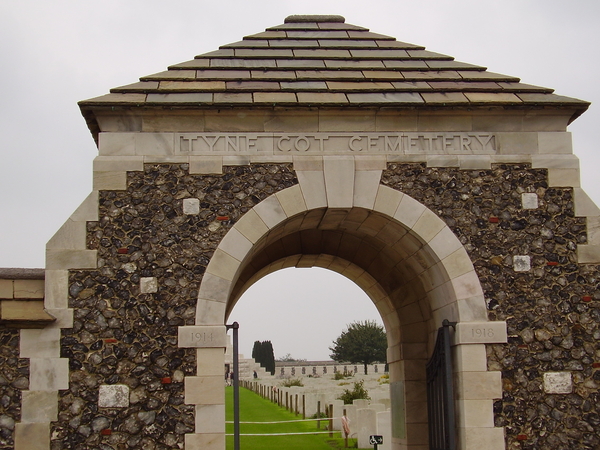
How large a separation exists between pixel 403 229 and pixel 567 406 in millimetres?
2727

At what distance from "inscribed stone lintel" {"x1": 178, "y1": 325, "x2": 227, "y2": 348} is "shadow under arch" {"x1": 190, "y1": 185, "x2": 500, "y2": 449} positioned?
0.09 metres

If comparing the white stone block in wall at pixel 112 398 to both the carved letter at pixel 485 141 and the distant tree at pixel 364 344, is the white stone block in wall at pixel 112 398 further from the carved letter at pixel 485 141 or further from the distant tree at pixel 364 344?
the distant tree at pixel 364 344

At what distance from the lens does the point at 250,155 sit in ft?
30.0

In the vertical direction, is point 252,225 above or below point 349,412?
above

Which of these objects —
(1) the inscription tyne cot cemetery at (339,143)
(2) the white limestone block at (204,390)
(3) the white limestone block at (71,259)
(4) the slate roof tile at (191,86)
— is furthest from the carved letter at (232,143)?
(2) the white limestone block at (204,390)

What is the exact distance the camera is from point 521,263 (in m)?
9.12

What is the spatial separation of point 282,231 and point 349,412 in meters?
7.64

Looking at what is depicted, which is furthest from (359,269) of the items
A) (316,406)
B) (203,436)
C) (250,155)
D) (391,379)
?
(316,406)

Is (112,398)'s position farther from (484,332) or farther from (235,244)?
(484,332)

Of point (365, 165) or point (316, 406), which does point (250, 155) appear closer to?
point (365, 165)

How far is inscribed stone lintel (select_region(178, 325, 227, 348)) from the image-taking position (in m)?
8.57

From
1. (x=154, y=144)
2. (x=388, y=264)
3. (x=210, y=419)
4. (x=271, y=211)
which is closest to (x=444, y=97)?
(x=271, y=211)

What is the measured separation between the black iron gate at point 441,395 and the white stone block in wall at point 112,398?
11.8 ft

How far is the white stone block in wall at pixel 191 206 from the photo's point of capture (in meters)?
8.98
